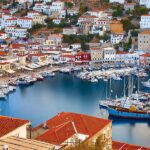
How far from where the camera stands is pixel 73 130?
4.40 meters

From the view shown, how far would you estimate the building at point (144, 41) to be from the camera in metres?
20.2

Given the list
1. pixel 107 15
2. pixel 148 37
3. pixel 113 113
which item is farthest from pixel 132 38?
pixel 113 113

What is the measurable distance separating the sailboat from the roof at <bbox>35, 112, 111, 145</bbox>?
6406 millimetres

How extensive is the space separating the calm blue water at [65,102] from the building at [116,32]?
4.30 meters

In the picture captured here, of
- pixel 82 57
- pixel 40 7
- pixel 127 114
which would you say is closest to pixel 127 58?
pixel 82 57

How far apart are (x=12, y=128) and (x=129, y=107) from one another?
8364 millimetres

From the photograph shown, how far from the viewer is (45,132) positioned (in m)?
4.38

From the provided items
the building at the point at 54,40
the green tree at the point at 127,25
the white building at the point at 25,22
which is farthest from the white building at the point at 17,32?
the green tree at the point at 127,25

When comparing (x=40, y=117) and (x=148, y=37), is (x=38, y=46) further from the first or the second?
(x=40, y=117)

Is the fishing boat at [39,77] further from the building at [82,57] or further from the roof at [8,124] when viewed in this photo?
the roof at [8,124]

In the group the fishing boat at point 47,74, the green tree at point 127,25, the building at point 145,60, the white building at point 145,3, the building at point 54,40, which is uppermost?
the white building at point 145,3

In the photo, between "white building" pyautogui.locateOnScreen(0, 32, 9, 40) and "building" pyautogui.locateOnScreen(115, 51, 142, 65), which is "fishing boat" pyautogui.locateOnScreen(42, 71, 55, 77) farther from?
"white building" pyautogui.locateOnScreen(0, 32, 9, 40)

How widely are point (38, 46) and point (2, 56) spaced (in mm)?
2373

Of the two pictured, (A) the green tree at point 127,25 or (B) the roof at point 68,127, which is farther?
(A) the green tree at point 127,25
